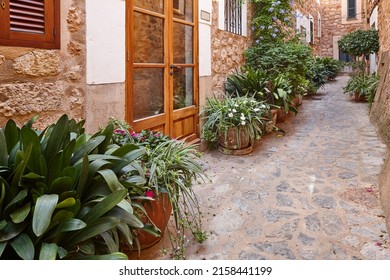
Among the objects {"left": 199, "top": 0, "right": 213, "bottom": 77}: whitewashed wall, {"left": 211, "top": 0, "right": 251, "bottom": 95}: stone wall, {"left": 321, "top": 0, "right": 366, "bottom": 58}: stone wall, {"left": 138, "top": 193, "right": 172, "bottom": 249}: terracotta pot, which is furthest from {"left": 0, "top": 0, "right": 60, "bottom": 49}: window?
{"left": 321, "top": 0, "right": 366, "bottom": 58}: stone wall

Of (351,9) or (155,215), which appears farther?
(351,9)

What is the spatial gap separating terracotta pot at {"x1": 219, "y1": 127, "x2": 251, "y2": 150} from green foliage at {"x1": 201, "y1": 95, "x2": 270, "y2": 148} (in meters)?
0.04

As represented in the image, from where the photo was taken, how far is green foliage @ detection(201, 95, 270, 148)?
14.3ft

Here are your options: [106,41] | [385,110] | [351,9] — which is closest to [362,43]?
[385,110]

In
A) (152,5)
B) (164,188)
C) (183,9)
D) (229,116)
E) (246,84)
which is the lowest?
(164,188)

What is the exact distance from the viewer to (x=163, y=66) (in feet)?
12.3

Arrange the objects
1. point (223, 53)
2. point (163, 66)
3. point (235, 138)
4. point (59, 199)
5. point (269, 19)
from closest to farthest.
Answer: point (59, 199) < point (163, 66) < point (235, 138) < point (223, 53) < point (269, 19)

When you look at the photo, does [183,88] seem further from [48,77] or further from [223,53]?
[48,77]

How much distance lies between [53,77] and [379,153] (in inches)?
143

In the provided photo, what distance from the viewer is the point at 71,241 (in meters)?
1.52

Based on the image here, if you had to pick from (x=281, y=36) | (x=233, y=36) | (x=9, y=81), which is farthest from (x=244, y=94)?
(x=9, y=81)

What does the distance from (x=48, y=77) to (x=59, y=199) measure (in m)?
1.13

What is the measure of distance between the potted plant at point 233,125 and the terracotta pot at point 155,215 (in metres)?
2.18

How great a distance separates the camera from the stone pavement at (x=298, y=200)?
7.34ft
